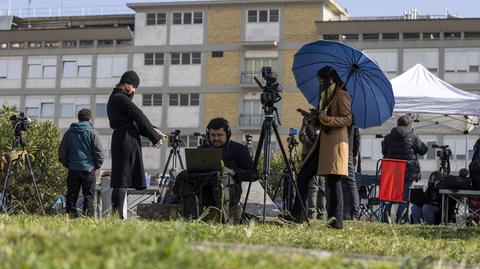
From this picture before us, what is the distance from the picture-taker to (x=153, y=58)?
65.6m

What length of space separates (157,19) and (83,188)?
5539 centimetres

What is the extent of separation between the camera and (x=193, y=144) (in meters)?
63.3

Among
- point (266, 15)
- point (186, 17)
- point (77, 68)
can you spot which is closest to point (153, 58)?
point (186, 17)

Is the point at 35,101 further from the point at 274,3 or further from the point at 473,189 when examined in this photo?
the point at 473,189

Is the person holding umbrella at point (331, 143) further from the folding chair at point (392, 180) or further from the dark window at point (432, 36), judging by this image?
the dark window at point (432, 36)

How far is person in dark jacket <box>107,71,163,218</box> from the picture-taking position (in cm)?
906

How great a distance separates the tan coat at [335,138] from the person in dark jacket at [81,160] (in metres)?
3.42

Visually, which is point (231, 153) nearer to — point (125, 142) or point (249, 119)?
point (125, 142)

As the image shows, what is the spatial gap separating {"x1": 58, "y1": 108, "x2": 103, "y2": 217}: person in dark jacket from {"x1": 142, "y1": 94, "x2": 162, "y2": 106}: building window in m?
52.9

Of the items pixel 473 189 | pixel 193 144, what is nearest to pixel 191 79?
pixel 193 144

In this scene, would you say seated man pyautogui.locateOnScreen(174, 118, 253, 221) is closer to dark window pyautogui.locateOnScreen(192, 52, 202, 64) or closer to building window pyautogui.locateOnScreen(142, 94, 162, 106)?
dark window pyautogui.locateOnScreen(192, 52, 202, 64)

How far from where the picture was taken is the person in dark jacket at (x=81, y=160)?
11539 mm

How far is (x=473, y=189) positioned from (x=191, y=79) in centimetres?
5250

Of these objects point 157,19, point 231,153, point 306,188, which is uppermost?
point 157,19
